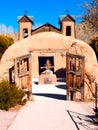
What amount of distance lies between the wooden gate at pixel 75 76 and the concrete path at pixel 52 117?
1.13 metres

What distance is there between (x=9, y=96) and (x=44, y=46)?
472 inches

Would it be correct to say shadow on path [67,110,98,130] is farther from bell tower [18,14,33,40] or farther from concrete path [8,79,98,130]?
bell tower [18,14,33,40]

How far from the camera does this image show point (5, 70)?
1967 centimetres

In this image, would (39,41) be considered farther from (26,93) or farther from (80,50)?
(26,93)

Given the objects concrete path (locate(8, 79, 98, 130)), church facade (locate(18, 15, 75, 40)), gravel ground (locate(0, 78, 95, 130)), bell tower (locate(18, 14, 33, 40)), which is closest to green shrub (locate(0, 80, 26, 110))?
gravel ground (locate(0, 78, 95, 130))

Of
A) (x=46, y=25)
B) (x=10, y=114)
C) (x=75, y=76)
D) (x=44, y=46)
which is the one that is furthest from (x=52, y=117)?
(x=46, y=25)

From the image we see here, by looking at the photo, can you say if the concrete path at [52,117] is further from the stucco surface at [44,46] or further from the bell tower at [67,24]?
the bell tower at [67,24]

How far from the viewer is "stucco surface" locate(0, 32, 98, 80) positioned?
66.6 ft

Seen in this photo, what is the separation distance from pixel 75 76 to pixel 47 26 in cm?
3241

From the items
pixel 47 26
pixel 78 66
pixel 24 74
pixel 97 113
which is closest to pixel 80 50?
pixel 78 66

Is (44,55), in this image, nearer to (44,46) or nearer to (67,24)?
(44,46)

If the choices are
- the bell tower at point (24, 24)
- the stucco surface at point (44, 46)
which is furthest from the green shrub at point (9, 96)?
the bell tower at point (24, 24)

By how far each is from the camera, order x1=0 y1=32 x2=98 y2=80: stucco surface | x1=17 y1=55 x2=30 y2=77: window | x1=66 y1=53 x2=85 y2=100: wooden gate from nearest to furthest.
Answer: x1=66 y1=53 x2=85 y2=100: wooden gate → x1=17 y1=55 x2=30 y2=77: window → x1=0 y1=32 x2=98 y2=80: stucco surface

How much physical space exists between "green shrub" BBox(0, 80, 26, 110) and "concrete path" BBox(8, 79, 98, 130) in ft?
1.53
